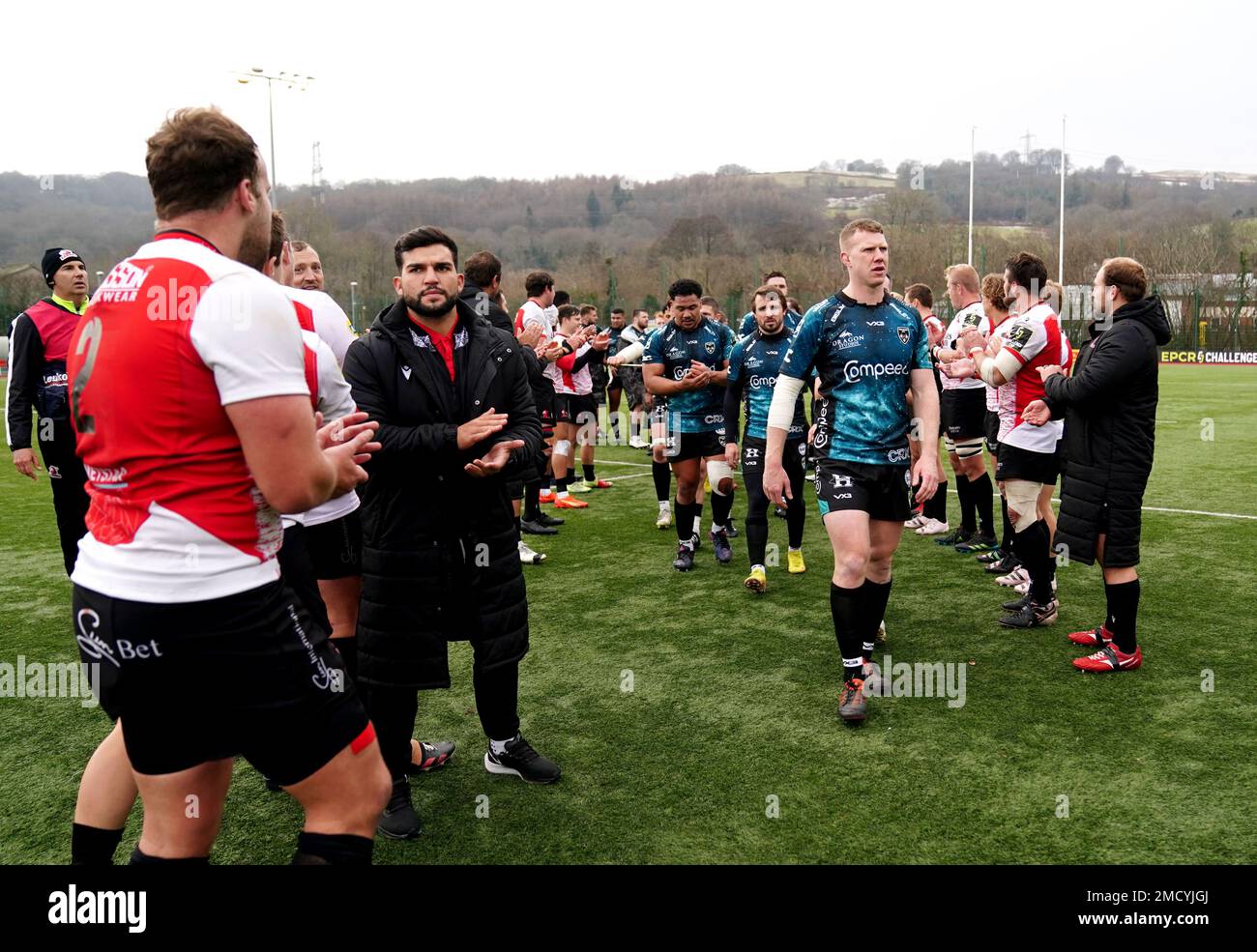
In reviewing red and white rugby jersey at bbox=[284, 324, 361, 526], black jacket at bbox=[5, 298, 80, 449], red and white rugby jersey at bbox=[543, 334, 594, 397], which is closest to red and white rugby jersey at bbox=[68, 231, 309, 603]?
red and white rugby jersey at bbox=[284, 324, 361, 526]

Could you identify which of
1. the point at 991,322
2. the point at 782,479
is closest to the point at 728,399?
the point at 991,322

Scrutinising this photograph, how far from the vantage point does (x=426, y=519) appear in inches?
147

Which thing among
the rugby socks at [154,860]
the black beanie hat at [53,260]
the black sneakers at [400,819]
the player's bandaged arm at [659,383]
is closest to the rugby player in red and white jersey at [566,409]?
the player's bandaged arm at [659,383]

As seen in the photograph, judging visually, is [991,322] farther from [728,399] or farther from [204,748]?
[204,748]

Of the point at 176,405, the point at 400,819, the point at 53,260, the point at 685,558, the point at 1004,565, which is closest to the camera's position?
the point at 176,405

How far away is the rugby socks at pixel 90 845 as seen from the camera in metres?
2.80

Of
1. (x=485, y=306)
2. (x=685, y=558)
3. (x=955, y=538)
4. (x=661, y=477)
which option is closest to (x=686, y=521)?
(x=685, y=558)

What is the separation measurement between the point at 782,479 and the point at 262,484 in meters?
3.33

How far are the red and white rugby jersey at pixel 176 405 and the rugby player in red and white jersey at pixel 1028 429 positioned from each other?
515cm

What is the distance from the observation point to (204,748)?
6.95ft

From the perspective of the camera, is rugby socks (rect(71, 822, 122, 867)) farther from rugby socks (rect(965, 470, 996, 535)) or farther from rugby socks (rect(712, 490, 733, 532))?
rugby socks (rect(965, 470, 996, 535))

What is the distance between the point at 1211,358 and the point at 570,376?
36096mm

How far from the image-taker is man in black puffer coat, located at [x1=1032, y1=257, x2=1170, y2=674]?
5.09 meters

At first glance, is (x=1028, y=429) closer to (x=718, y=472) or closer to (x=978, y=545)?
(x=978, y=545)
